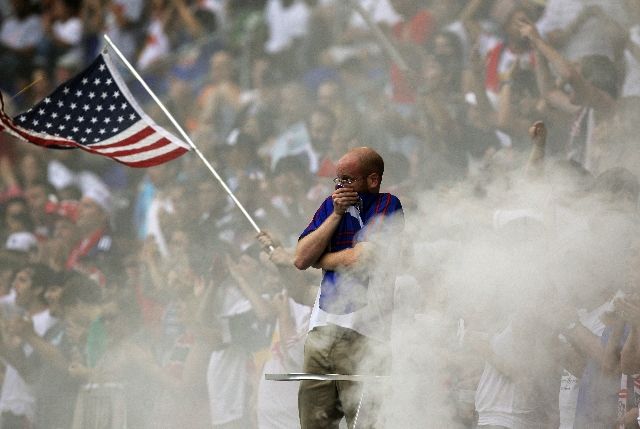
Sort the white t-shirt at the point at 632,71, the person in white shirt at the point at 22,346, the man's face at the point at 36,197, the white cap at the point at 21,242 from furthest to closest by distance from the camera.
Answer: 1. the man's face at the point at 36,197
2. the white cap at the point at 21,242
3. the person in white shirt at the point at 22,346
4. the white t-shirt at the point at 632,71

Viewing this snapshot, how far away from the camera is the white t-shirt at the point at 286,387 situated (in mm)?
8469

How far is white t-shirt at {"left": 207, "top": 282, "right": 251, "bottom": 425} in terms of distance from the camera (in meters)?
9.12

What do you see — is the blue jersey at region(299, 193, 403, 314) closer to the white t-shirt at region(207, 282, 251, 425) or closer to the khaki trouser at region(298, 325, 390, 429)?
the khaki trouser at region(298, 325, 390, 429)

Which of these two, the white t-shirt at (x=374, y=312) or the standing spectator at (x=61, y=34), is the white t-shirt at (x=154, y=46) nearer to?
the standing spectator at (x=61, y=34)

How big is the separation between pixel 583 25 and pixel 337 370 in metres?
4.25

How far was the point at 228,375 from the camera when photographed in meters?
9.23

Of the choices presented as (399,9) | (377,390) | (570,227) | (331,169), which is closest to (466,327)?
(570,227)

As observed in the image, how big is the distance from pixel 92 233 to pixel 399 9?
4.14 metres

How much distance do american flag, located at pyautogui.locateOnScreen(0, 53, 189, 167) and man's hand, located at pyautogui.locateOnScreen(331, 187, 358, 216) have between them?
2.62 meters

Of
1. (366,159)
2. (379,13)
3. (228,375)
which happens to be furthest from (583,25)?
(228,375)

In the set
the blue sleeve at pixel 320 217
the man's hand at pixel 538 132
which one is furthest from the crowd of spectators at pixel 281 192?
the blue sleeve at pixel 320 217

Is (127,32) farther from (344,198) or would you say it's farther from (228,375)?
(344,198)

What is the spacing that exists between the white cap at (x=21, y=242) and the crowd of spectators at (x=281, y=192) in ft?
0.13

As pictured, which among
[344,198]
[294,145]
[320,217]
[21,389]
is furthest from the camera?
[21,389]
